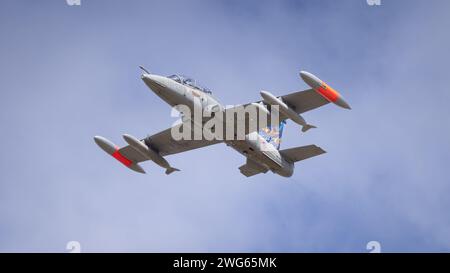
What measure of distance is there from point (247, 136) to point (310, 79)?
6.93m

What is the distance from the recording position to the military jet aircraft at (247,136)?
144 ft

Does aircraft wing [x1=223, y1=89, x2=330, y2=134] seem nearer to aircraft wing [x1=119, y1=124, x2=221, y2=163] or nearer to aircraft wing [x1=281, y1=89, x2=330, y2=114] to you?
aircraft wing [x1=281, y1=89, x2=330, y2=114]

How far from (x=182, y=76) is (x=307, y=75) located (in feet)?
27.8

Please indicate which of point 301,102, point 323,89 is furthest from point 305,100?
point 323,89

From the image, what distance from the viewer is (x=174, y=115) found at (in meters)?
47.1

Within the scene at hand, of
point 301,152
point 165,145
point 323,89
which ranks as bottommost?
point 301,152

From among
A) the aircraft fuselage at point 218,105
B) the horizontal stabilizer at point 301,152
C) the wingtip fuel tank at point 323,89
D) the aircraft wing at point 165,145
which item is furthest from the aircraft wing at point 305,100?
the aircraft wing at point 165,145

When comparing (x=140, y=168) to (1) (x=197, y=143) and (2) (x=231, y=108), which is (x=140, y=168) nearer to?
(1) (x=197, y=143)

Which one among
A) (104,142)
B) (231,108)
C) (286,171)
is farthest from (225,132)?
(104,142)

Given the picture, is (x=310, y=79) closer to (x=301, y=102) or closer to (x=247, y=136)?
(x=301, y=102)

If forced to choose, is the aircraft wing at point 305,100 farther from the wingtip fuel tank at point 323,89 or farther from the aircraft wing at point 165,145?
the aircraft wing at point 165,145

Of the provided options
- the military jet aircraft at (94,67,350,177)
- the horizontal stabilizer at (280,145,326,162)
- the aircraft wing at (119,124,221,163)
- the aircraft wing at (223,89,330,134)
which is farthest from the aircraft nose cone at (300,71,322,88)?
the aircraft wing at (119,124,221,163)

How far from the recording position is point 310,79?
42406mm

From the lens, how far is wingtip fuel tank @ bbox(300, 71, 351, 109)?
42406mm
